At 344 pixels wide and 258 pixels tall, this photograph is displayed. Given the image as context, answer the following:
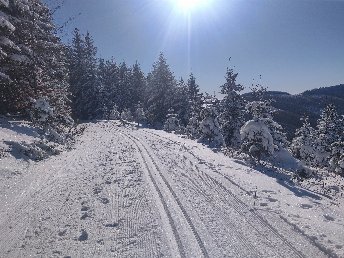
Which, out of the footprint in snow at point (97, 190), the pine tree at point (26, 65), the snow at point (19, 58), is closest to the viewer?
the footprint in snow at point (97, 190)

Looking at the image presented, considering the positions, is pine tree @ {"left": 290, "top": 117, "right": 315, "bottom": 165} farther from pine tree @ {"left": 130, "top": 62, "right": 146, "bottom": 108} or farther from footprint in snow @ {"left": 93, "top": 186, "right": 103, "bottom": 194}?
pine tree @ {"left": 130, "top": 62, "right": 146, "bottom": 108}

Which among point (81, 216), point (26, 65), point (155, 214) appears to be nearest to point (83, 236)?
point (81, 216)

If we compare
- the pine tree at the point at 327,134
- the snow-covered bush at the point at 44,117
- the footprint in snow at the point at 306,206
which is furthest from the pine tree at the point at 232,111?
the footprint in snow at the point at 306,206

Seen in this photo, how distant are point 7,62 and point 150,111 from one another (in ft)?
150

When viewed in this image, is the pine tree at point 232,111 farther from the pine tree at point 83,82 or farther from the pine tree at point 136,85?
the pine tree at point 136,85

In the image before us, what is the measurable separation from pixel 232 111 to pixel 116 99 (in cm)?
4841

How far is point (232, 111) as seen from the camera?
137 ft

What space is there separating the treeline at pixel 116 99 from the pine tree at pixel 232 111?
0.12 metres

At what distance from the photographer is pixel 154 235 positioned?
A: 8.31 metres

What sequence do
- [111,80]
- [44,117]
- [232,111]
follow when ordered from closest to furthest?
[44,117] < [232,111] < [111,80]

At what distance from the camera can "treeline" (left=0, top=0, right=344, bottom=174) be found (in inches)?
901

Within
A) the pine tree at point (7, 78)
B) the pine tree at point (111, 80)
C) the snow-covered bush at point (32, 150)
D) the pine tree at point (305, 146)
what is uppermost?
the pine tree at point (111, 80)

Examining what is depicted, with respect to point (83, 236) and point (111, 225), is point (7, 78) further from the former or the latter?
point (83, 236)

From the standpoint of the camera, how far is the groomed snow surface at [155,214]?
25.2 feet
